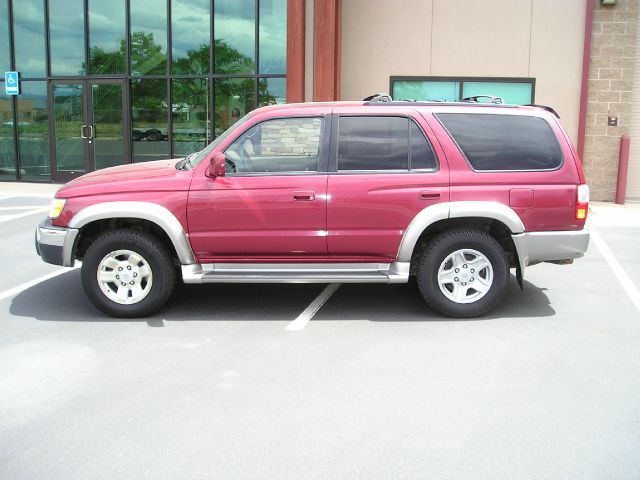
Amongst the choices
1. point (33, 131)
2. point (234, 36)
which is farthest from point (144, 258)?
point (33, 131)

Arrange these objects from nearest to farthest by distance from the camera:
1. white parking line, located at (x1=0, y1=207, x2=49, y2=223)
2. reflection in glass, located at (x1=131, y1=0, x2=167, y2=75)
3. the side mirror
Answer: the side mirror < white parking line, located at (x1=0, y1=207, x2=49, y2=223) < reflection in glass, located at (x1=131, y1=0, x2=167, y2=75)

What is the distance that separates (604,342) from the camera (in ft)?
17.9

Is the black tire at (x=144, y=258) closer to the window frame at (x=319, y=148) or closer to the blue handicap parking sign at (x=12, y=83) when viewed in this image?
the window frame at (x=319, y=148)

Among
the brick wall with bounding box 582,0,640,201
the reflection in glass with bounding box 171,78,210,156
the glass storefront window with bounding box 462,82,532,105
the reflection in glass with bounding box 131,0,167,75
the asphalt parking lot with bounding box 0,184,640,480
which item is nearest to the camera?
the asphalt parking lot with bounding box 0,184,640,480

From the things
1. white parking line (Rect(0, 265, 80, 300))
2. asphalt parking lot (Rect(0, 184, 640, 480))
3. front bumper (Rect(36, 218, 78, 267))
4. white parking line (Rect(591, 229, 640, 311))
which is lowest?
asphalt parking lot (Rect(0, 184, 640, 480))

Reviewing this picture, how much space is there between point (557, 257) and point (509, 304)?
776 millimetres

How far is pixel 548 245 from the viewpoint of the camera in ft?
19.8

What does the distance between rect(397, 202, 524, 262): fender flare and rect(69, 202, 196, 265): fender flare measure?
188 cm

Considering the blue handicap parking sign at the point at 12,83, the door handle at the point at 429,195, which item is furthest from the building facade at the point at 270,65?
the door handle at the point at 429,195

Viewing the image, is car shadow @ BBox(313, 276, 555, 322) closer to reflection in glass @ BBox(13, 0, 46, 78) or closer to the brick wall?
the brick wall

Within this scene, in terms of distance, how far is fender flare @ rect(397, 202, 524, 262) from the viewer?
19.4 ft

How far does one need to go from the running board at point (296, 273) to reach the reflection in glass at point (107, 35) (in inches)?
479

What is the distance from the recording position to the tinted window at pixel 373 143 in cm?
606

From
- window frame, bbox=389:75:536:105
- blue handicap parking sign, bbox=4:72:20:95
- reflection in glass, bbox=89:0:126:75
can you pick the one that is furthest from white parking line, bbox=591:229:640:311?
blue handicap parking sign, bbox=4:72:20:95
